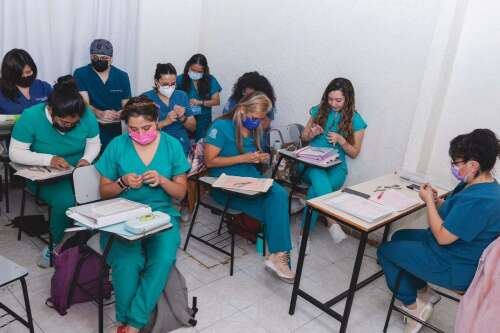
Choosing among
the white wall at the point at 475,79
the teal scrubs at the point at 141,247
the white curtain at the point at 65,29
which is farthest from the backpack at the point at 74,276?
the white wall at the point at 475,79

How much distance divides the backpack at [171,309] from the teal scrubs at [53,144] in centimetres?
98

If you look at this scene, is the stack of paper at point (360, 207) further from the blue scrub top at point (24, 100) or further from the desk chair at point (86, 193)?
the blue scrub top at point (24, 100)

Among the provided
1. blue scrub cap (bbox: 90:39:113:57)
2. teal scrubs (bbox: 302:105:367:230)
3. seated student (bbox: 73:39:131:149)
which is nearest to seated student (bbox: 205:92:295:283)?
teal scrubs (bbox: 302:105:367:230)

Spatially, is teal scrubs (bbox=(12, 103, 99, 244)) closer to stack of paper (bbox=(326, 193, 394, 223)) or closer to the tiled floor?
the tiled floor

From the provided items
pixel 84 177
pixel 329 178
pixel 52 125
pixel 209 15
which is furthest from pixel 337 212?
pixel 209 15

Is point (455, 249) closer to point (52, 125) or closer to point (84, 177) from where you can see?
point (84, 177)

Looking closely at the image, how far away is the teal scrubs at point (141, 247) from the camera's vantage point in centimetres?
217

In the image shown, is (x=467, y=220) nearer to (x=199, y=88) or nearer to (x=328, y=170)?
(x=328, y=170)

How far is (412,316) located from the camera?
2.46 m

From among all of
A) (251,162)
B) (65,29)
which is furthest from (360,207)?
(65,29)

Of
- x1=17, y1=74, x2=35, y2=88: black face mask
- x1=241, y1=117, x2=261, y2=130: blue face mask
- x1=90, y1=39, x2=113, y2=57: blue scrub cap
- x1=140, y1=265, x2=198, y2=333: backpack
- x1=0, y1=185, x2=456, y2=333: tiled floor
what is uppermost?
x1=90, y1=39, x2=113, y2=57: blue scrub cap

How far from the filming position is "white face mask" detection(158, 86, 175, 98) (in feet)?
11.6

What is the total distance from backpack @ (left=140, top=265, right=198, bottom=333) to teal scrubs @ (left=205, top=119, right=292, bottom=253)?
0.78 metres

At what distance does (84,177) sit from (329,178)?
6.29ft
